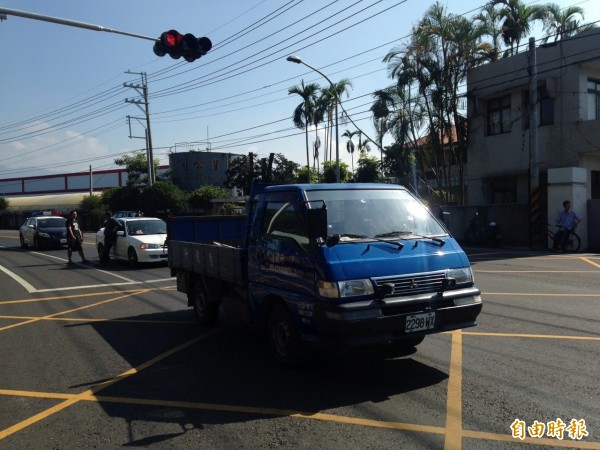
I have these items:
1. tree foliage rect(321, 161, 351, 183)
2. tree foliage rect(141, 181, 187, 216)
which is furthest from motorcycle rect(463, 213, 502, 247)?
tree foliage rect(141, 181, 187, 216)

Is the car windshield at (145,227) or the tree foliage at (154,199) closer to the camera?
the car windshield at (145,227)

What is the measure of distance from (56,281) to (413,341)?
35.5 feet

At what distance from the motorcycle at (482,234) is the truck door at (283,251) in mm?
16789

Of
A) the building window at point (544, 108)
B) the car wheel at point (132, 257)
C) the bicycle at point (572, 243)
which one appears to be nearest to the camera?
the car wheel at point (132, 257)

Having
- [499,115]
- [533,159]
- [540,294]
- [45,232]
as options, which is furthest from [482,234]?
[45,232]

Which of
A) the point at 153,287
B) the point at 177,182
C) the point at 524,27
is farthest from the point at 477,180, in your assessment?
the point at 177,182

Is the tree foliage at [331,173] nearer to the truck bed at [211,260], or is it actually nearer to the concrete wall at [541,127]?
the concrete wall at [541,127]

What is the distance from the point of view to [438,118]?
2628 cm

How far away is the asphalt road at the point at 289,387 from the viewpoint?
165 inches

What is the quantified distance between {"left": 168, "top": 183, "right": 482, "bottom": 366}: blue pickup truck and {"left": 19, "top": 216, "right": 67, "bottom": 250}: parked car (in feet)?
65.4

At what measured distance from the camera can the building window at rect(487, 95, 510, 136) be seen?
24391 mm

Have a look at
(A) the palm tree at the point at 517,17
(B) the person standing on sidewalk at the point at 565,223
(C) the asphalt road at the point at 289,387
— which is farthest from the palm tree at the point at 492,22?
(C) the asphalt road at the point at 289,387

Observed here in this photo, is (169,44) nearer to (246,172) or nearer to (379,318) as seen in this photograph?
(379,318)

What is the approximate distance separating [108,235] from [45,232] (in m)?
8.86
